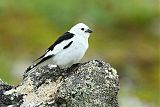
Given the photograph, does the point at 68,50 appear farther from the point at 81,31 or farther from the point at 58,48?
the point at 81,31

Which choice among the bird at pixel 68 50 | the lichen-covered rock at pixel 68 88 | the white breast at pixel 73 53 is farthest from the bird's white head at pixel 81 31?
the lichen-covered rock at pixel 68 88

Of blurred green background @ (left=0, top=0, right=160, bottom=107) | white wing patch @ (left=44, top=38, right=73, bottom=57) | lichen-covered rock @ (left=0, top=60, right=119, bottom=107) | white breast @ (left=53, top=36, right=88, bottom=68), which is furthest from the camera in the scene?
blurred green background @ (left=0, top=0, right=160, bottom=107)

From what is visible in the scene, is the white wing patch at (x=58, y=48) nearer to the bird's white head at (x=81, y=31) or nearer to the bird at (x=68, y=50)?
the bird at (x=68, y=50)

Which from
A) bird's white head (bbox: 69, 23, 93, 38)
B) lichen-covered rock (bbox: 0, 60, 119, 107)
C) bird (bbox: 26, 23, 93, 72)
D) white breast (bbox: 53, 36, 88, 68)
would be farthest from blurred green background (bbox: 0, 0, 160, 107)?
lichen-covered rock (bbox: 0, 60, 119, 107)

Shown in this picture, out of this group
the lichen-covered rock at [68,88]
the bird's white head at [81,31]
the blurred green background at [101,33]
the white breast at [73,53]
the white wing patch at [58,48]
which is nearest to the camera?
the lichen-covered rock at [68,88]

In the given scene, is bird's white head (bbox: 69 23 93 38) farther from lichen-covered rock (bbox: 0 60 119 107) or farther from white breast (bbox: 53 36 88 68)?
lichen-covered rock (bbox: 0 60 119 107)

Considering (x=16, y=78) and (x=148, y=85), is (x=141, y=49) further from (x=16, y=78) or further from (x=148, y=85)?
(x=16, y=78)

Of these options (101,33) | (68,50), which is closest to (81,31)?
(68,50)
